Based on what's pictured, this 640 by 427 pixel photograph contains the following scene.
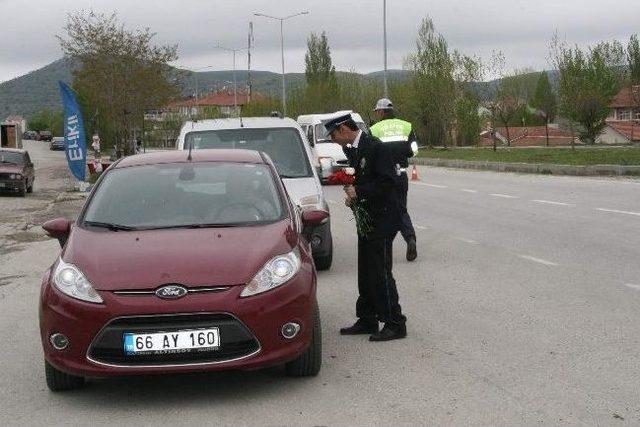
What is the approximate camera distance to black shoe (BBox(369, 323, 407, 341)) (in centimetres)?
701

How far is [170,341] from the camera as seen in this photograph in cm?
534

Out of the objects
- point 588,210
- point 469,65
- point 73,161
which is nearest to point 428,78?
point 469,65

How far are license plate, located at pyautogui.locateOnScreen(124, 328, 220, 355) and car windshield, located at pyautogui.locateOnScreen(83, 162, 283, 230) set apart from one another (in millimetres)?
1044

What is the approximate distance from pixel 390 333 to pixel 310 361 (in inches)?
49.8

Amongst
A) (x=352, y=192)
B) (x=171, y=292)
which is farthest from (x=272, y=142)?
(x=171, y=292)

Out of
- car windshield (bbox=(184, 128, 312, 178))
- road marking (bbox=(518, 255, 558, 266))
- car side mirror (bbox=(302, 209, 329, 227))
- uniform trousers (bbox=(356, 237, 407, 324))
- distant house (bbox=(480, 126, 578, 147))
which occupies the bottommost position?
distant house (bbox=(480, 126, 578, 147))

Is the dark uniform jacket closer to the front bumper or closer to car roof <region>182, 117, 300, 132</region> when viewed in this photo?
the front bumper

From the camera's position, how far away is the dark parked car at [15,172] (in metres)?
28.8

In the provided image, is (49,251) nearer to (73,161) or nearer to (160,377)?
(160,377)

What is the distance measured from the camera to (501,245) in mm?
12352

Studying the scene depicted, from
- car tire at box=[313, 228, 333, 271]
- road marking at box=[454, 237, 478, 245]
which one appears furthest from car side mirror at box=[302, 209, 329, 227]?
road marking at box=[454, 237, 478, 245]

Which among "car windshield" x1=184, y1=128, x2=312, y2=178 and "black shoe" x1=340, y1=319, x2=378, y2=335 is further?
"car windshield" x1=184, y1=128, x2=312, y2=178

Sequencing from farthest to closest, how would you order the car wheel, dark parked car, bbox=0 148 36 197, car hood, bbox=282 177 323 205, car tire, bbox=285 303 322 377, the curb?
dark parked car, bbox=0 148 36 197, the curb, car hood, bbox=282 177 323 205, car tire, bbox=285 303 322 377, the car wheel

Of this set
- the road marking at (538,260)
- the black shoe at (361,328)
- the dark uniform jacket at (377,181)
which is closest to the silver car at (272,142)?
the road marking at (538,260)
